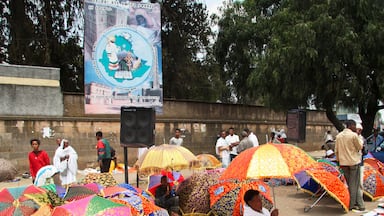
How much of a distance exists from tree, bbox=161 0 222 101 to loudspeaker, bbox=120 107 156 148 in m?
14.8

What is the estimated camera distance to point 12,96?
15.5m

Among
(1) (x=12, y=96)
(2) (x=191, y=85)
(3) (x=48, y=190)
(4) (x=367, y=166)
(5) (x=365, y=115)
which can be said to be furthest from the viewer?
(2) (x=191, y=85)

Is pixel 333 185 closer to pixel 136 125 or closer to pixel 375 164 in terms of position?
pixel 375 164

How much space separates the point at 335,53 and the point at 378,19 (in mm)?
2084

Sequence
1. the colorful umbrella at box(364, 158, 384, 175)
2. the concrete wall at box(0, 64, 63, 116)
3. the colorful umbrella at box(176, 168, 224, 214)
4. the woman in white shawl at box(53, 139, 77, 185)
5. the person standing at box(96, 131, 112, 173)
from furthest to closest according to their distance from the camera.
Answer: the concrete wall at box(0, 64, 63, 116) < the person standing at box(96, 131, 112, 173) < the woman in white shawl at box(53, 139, 77, 185) < the colorful umbrella at box(364, 158, 384, 175) < the colorful umbrella at box(176, 168, 224, 214)

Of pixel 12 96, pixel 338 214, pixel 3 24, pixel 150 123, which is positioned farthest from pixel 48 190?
pixel 3 24

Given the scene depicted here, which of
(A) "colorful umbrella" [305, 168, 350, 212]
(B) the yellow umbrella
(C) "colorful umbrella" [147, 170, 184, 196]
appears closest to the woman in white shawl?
(C) "colorful umbrella" [147, 170, 184, 196]

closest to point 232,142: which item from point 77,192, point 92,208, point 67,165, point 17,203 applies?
point 67,165

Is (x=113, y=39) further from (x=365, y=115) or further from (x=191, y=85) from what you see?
(x=365, y=115)

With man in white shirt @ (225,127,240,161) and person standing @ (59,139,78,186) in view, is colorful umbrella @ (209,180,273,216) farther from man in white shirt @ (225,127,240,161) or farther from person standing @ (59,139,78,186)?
man in white shirt @ (225,127,240,161)

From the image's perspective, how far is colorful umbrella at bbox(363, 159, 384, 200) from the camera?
8.70 meters

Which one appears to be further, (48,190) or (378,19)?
(378,19)

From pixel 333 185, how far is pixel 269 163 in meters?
3.11

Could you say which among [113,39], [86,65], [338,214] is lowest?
[338,214]
